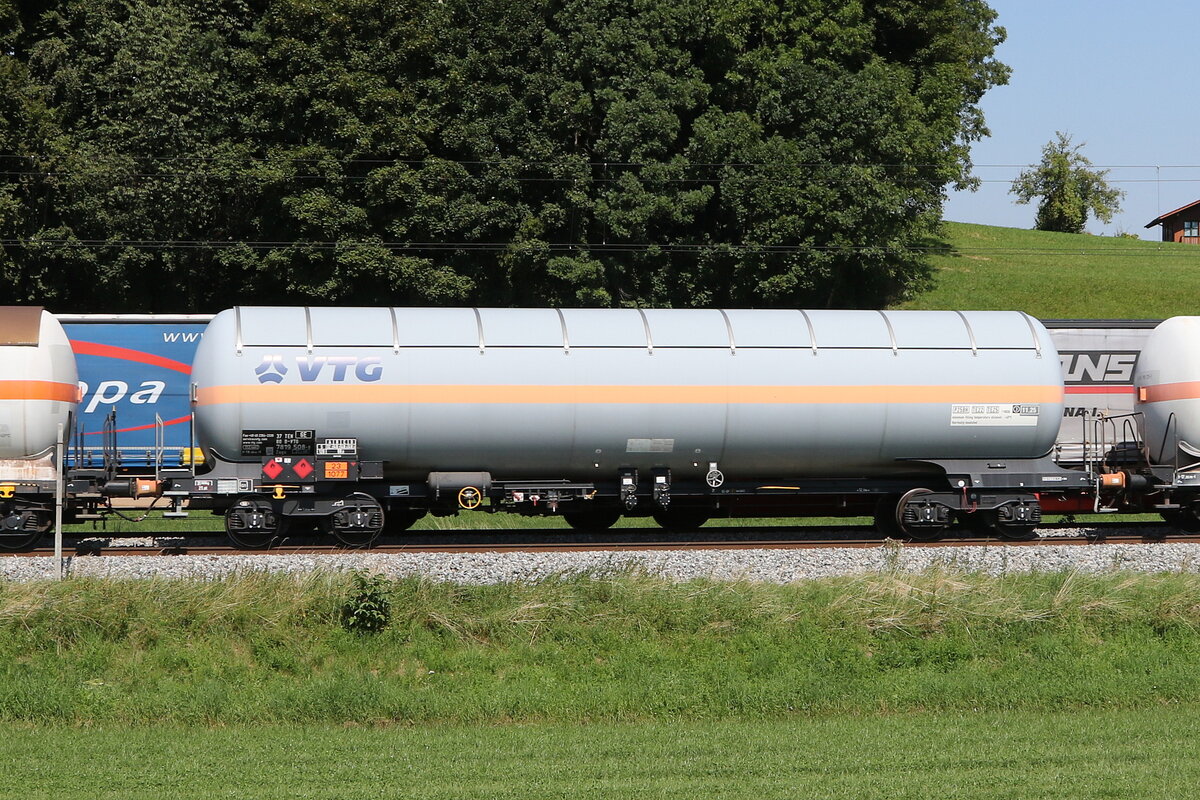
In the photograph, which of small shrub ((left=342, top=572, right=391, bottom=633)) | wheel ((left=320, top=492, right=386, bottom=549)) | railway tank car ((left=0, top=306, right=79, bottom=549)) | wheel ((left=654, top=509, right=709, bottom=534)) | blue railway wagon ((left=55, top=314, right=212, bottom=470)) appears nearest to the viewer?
small shrub ((left=342, top=572, right=391, bottom=633))

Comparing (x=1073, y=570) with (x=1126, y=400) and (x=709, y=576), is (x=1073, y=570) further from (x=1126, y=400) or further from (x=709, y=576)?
(x=1126, y=400)

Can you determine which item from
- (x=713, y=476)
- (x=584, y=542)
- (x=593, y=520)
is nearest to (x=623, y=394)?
(x=713, y=476)

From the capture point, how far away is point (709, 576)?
639 inches

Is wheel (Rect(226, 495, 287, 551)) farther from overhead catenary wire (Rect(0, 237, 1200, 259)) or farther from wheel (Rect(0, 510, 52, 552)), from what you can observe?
overhead catenary wire (Rect(0, 237, 1200, 259))

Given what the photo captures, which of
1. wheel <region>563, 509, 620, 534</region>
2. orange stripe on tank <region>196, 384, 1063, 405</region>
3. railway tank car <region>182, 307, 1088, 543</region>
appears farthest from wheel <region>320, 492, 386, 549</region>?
wheel <region>563, 509, 620, 534</region>

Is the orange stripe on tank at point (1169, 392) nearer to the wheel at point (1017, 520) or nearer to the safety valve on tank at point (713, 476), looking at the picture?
the wheel at point (1017, 520)

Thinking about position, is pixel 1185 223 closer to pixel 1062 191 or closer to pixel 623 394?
pixel 1062 191

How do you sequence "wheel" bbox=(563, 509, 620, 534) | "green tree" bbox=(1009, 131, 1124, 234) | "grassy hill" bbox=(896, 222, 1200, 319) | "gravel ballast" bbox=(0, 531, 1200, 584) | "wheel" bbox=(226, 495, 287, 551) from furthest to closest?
"green tree" bbox=(1009, 131, 1124, 234) < "grassy hill" bbox=(896, 222, 1200, 319) < "wheel" bbox=(563, 509, 620, 534) < "wheel" bbox=(226, 495, 287, 551) < "gravel ballast" bbox=(0, 531, 1200, 584)

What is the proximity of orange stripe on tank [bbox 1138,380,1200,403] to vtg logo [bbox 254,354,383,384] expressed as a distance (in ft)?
42.3

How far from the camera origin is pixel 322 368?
1883cm

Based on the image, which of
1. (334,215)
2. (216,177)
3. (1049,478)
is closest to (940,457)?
(1049,478)

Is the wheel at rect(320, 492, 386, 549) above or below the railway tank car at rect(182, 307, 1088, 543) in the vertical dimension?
below

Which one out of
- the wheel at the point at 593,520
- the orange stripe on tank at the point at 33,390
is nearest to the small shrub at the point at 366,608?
the wheel at the point at 593,520

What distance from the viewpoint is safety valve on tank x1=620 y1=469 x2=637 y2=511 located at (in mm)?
19891
